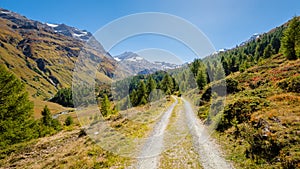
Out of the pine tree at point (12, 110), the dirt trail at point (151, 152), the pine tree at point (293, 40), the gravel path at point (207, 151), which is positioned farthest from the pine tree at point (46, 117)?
the pine tree at point (293, 40)

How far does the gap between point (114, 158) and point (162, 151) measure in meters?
3.67

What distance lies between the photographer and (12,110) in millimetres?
22281

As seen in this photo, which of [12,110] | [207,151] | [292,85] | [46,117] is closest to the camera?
[207,151]

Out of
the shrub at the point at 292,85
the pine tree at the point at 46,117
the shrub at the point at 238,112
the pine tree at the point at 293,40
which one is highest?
the pine tree at the point at 293,40

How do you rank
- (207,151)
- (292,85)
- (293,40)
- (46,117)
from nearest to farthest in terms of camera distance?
(207,151), (292,85), (293,40), (46,117)

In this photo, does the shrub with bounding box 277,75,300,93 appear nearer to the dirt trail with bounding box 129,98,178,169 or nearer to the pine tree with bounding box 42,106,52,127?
the dirt trail with bounding box 129,98,178,169

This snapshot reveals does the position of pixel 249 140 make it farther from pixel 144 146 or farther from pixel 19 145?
pixel 19 145

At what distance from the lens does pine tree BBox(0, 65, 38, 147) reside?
820 inches

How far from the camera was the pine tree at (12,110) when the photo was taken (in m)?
20.8

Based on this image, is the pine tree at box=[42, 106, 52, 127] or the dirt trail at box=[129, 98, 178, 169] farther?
the pine tree at box=[42, 106, 52, 127]

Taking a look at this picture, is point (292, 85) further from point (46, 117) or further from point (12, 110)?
point (46, 117)

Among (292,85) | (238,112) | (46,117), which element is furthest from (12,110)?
(292,85)

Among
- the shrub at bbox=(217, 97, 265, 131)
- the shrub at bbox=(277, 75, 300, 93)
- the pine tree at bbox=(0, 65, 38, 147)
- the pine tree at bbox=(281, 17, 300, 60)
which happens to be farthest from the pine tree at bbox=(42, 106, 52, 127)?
the pine tree at bbox=(281, 17, 300, 60)

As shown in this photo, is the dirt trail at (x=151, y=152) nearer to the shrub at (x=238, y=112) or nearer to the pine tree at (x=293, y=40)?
the shrub at (x=238, y=112)
